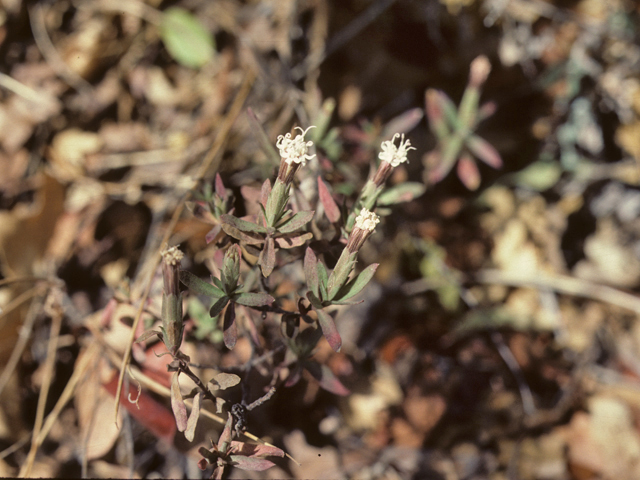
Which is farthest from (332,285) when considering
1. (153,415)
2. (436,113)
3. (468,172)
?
(436,113)

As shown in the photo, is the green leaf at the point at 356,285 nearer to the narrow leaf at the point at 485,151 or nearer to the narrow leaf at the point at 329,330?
the narrow leaf at the point at 329,330

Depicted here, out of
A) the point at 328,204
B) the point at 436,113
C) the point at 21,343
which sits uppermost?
the point at 436,113

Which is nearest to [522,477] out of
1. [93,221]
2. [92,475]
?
[92,475]

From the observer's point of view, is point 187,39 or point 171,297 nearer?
point 171,297

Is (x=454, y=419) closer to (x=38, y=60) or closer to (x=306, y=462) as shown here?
(x=306, y=462)

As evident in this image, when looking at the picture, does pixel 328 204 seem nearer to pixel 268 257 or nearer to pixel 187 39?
pixel 268 257

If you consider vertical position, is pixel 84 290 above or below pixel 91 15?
below

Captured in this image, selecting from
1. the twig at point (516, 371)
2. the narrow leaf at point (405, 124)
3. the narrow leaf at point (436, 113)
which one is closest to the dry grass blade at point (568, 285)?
the twig at point (516, 371)

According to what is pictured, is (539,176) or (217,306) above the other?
(539,176)
